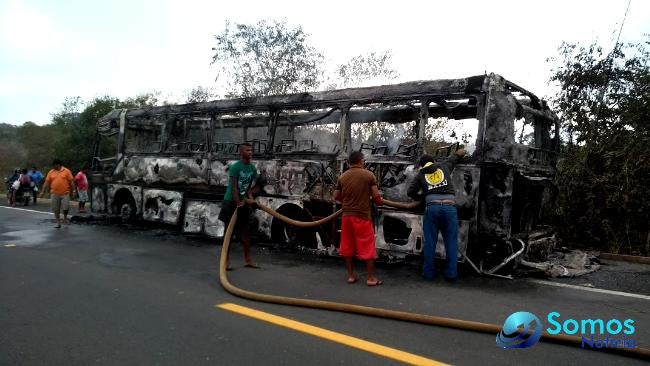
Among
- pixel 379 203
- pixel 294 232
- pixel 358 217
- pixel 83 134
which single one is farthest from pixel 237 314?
pixel 83 134

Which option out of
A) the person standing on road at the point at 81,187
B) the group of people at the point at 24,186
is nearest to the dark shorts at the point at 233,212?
the person standing on road at the point at 81,187

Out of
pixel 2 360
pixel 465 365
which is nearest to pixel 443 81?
pixel 465 365

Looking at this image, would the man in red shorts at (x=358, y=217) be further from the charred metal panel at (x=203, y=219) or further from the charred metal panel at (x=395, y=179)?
the charred metal panel at (x=203, y=219)

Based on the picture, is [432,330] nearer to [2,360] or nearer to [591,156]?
[2,360]

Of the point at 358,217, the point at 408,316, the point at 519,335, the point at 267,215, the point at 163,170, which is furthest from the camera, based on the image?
the point at 163,170

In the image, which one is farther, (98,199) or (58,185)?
(98,199)

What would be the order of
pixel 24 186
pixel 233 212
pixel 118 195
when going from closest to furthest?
1. pixel 233 212
2. pixel 118 195
3. pixel 24 186

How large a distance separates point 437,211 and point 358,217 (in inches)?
37.5

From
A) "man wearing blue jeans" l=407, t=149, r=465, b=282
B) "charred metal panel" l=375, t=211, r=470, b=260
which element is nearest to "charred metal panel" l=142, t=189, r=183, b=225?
"charred metal panel" l=375, t=211, r=470, b=260

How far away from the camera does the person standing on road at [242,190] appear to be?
6008 millimetres

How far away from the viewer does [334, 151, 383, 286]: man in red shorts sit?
16.8 feet

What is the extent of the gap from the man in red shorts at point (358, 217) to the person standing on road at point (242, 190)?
1.48 metres

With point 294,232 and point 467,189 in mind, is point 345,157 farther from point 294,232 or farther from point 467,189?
point 467,189

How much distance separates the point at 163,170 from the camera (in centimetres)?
911
